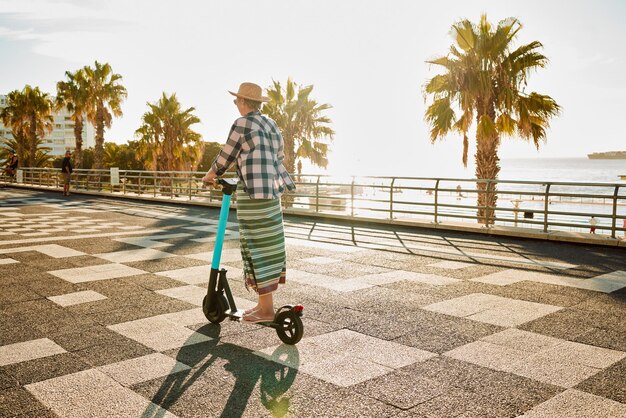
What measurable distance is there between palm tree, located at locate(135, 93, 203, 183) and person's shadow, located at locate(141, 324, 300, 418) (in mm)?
→ 34720

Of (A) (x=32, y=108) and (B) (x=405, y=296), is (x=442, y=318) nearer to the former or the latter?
(B) (x=405, y=296)

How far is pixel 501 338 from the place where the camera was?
4.50 m

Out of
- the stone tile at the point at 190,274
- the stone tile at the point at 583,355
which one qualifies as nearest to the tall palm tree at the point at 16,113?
the stone tile at the point at 190,274

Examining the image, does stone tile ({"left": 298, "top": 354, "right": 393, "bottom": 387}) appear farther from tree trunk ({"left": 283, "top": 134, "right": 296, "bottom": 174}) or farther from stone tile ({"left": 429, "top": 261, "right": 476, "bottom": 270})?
tree trunk ({"left": 283, "top": 134, "right": 296, "bottom": 174})

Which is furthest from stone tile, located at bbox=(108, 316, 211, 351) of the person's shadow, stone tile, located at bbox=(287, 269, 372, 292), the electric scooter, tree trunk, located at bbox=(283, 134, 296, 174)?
tree trunk, located at bbox=(283, 134, 296, 174)

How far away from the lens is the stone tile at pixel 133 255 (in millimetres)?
8142

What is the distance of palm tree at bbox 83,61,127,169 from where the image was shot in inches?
1348

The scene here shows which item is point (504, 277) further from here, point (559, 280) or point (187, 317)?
point (187, 317)

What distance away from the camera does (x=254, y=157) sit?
4.27m

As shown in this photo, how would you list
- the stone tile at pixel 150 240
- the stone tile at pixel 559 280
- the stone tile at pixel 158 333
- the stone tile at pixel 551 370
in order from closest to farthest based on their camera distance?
the stone tile at pixel 551 370, the stone tile at pixel 158 333, the stone tile at pixel 559 280, the stone tile at pixel 150 240

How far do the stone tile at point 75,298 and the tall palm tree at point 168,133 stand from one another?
3286cm

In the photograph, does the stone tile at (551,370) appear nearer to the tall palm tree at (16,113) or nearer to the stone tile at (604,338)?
the stone tile at (604,338)

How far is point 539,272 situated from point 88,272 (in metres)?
5.66

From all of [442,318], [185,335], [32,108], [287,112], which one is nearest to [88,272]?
[185,335]
